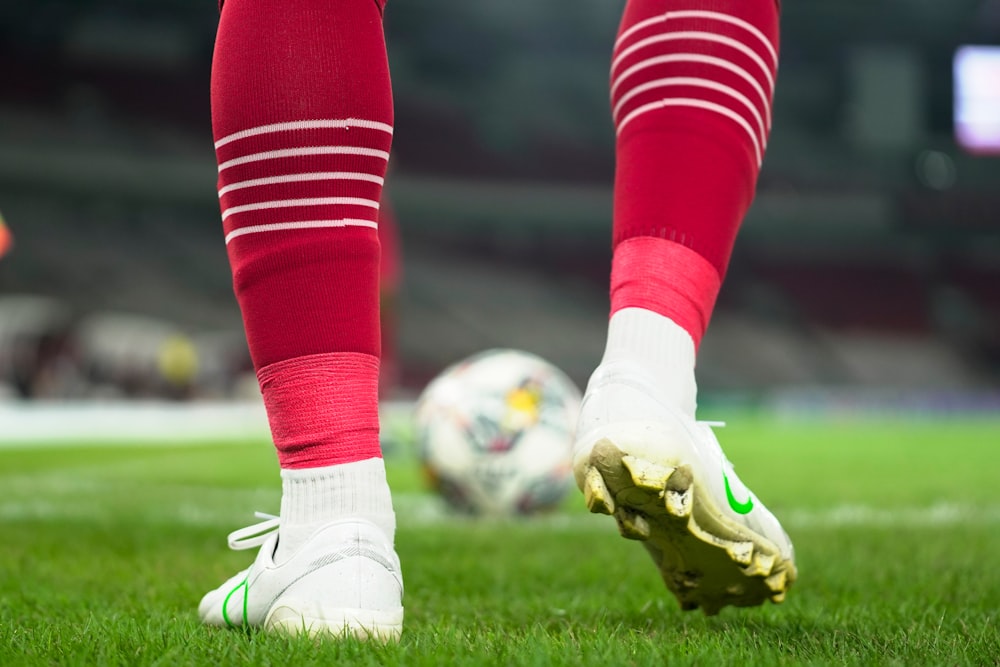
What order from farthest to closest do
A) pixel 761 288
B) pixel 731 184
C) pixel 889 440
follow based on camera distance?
pixel 761 288
pixel 889 440
pixel 731 184

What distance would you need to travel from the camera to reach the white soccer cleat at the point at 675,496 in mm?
Result: 998

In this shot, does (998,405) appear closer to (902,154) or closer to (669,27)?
(902,154)

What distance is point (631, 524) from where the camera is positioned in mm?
1026

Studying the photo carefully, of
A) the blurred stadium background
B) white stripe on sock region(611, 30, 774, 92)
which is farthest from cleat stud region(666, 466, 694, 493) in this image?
the blurred stadium background

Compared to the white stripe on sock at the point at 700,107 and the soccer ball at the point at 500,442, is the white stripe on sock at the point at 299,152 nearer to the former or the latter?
the white stripe on sock at the point at 700,107

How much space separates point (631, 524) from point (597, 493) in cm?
6

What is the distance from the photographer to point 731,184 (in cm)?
118

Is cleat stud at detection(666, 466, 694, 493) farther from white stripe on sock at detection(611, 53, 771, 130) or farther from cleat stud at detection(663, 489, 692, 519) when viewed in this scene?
white stripe on sock at detection(611, 53, 771, 130)

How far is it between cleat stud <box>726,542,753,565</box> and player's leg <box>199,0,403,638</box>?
33cm

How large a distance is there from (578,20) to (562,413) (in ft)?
53.9

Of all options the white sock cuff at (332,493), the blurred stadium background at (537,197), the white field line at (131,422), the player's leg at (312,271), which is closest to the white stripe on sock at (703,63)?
the player's leg at (312,271)

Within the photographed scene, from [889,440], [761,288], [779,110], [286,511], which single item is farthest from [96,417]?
[779,110]

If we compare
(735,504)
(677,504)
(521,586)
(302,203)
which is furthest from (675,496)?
(521,586)

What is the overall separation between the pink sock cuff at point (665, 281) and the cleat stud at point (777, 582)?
257 millimetres
